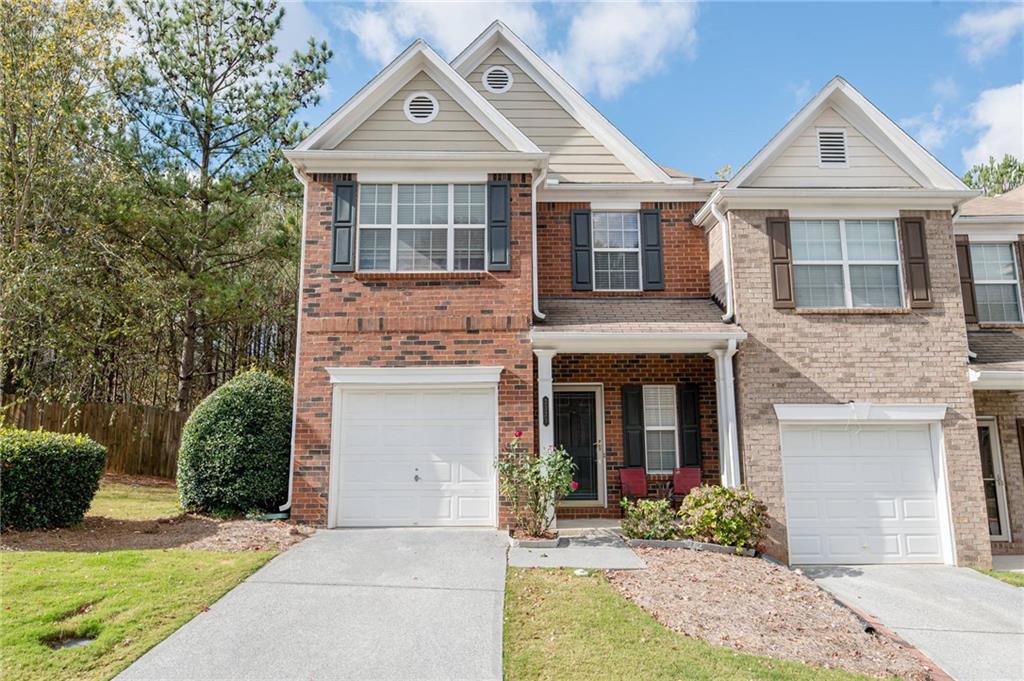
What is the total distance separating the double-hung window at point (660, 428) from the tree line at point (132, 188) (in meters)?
10.7

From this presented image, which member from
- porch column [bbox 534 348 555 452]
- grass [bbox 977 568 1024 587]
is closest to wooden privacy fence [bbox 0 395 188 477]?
porch column [bbox 534 348 555 452]

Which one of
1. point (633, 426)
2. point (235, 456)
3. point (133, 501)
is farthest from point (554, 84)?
point (133, 501)

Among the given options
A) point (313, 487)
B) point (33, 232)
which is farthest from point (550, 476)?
point (33, 232)

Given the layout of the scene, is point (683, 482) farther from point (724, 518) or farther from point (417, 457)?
point (417, 457)

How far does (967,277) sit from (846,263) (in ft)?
10.5

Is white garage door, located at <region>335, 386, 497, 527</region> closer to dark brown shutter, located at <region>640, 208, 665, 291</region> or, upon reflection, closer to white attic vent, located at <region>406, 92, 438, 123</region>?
dark brown shutter, located at <region>640, 208, 665, 291</region>

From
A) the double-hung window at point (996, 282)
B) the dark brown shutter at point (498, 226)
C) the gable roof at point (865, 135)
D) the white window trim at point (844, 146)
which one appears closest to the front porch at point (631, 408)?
the dark brown shutter at point (498, 226)

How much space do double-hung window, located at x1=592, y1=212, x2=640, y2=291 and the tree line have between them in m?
9.16

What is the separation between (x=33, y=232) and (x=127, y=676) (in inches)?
525

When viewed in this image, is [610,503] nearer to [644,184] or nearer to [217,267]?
[644,184]

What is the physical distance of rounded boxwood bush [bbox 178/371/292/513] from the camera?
30.7 ft

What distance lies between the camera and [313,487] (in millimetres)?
9297

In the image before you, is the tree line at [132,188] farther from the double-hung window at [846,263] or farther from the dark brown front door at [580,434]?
the double-hung window at [846,263]

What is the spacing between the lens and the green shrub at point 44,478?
8.17 metres
